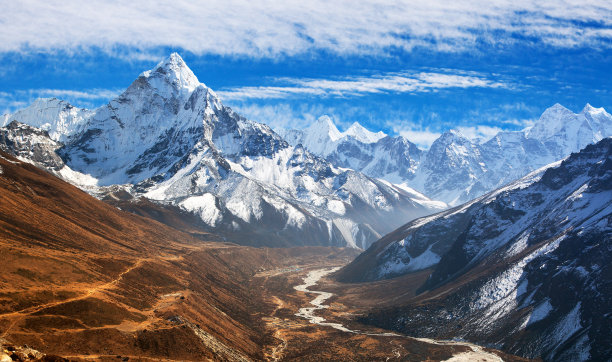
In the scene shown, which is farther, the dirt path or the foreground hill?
the foreground hill

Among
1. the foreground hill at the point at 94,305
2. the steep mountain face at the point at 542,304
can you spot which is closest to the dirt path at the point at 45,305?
the foreground hill at the point at 94,305

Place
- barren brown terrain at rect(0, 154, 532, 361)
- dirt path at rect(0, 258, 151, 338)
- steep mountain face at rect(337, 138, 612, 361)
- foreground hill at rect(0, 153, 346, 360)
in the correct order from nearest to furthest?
dirt path at rect(0, 258, 151, 338), barren brown terrain at rect(0, 154, 532, 361), foreground hill at rect(0, 153, 346, 360), steep mountain face at rect(337, 138, 612, 361)

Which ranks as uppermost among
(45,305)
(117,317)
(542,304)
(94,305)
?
(45,305)

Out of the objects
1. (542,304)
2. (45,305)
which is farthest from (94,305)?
(542,304)

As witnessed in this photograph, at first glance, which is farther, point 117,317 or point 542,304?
point 542,304

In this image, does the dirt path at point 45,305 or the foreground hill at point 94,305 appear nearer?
the dirt path at point 45,305

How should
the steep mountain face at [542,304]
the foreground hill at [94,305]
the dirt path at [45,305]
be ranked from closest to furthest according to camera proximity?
the dirt path at [45,305], the foreground hill at [94,305], the steep mountain face at [542,304]

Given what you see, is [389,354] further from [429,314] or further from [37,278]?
[37,278]

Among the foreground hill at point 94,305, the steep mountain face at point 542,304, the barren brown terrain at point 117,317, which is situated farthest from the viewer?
the steep mountain face at point 542,304

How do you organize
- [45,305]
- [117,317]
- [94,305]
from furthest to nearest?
[117,317], [94,305], [45,305]

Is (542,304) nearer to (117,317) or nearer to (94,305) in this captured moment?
(117,317)

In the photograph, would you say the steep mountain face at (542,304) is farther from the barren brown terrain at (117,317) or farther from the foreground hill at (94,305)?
the foreground hill at (94,305)

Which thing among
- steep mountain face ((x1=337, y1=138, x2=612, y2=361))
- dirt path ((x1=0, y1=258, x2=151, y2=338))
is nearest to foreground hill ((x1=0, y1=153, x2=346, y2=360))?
dirt path ((x1=0, y1=258, x2=151, y2=338))

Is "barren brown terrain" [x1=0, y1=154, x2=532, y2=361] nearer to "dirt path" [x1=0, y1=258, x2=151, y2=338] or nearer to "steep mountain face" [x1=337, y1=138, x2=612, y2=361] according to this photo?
"dirt path" [x1=0, y1=258, x2=151, y2=338]
